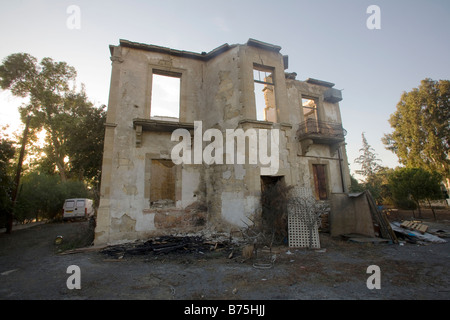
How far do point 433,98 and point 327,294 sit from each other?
28.6 meters

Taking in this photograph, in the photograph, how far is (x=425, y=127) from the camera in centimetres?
2200

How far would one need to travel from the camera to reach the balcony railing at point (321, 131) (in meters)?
10.9

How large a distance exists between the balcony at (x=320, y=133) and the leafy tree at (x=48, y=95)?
1883cm

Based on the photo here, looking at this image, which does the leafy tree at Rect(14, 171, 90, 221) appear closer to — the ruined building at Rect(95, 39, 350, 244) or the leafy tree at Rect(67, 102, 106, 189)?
the leafy tree at Rect(67, 102, 106, 189)

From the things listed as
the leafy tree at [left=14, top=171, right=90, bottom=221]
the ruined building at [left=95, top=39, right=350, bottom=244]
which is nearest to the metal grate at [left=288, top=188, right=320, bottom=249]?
the ruined building at [left=95, top=39, right=350, bottom=244]

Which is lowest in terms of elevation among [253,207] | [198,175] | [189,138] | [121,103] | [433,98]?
[253,207]

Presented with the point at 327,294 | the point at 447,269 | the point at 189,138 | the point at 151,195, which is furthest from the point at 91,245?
the point at 447,269

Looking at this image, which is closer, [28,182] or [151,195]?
[151,195]

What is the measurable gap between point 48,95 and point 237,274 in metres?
24.7

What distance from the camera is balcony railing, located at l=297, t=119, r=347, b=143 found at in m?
10.9

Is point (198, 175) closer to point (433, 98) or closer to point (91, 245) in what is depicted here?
point (91, 245)

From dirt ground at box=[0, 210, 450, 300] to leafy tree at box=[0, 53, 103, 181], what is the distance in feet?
55.3

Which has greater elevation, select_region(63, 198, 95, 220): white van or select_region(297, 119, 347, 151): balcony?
select_region(297, 119, 347, 151): balcony

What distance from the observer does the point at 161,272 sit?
4.86 meters
